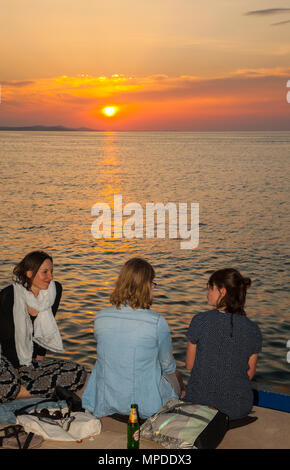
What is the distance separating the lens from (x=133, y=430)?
4797 mm

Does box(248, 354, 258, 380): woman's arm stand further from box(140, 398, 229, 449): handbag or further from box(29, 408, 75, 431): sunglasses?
box(29, 408, 75, 431): sunglasses

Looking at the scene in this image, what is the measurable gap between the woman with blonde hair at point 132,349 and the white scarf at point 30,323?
1.15 m

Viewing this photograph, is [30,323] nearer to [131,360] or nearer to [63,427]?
[63,427]

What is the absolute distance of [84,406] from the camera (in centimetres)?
568

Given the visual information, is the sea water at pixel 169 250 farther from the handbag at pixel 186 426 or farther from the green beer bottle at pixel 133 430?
the green beer bottle at pixel 133 430

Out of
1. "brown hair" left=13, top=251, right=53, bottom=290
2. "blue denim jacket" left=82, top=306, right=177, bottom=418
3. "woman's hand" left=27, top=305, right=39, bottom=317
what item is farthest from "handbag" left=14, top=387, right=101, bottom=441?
"brown hair" left=13, top=251, right=53, bottom=290

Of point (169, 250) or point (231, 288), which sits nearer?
point (231, 288)

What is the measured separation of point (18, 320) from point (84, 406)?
126 cm

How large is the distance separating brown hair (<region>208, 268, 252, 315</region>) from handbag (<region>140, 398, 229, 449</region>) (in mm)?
932

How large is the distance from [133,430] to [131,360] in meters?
0.66

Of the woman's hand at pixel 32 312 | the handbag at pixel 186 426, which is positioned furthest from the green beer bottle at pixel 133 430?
the woman's hand at pixel 32 312

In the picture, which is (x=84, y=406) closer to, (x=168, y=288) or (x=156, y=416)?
(x=156, y=416)

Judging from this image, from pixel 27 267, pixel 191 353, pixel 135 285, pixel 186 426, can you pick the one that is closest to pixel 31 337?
pixel 27 267
